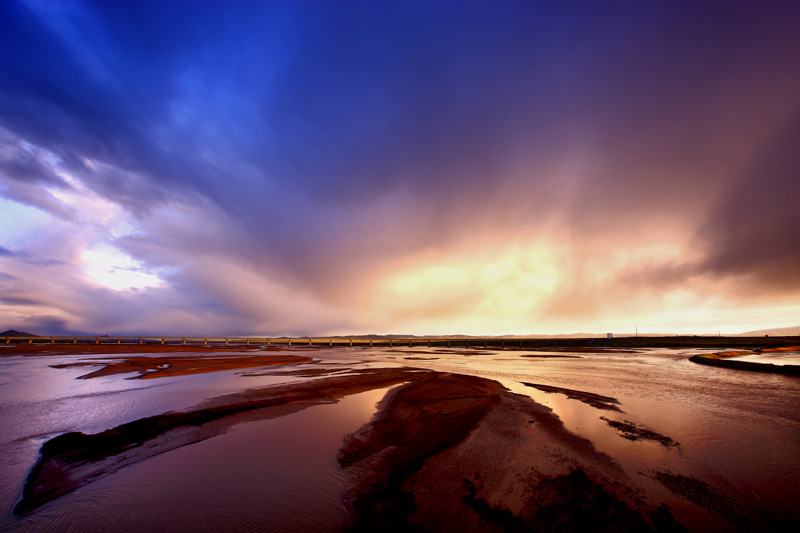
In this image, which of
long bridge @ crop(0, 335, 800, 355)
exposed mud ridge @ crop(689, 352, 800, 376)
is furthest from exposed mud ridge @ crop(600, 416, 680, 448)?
long bridge @ crop(0, 335, 800, 355)

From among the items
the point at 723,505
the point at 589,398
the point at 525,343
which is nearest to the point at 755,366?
the point at 589,398

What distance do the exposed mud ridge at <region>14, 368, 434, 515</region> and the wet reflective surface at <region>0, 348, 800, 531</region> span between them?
0.93 feet

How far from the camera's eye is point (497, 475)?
5.69 meters

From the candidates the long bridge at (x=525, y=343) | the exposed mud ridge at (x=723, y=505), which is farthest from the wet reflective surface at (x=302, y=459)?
the long bridge at (x=525, y=343)

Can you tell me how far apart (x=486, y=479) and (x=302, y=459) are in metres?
3.87

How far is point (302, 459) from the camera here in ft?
21.1

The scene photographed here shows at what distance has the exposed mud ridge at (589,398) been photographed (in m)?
11.3

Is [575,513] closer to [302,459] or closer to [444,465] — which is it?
[444,465]

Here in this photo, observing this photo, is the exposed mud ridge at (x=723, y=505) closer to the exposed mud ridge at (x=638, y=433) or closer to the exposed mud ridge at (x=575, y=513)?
the exposed mud ridge at (x=575, y=513)

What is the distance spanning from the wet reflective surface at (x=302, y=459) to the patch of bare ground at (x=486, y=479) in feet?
1.39

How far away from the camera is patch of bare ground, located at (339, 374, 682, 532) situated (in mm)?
4191

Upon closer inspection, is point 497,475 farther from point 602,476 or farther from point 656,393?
point 656,393

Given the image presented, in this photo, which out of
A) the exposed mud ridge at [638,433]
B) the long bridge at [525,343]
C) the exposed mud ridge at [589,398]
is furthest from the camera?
the long bridge at [525,343]

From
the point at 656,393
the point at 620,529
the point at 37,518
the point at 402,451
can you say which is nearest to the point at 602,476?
the point at 620,529
